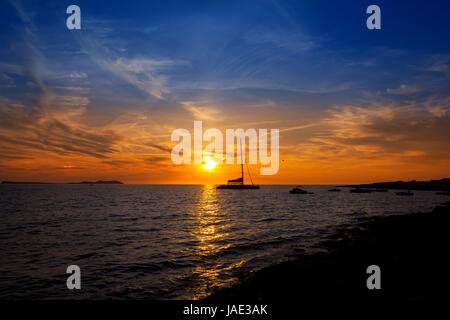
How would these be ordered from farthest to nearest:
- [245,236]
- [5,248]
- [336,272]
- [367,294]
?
[245,236], [5,248], [336,272], [367,294]

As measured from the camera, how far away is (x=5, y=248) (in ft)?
66.3

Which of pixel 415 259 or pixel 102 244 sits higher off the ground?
pixel 415 259

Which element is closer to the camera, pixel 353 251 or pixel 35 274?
pixel 35 274

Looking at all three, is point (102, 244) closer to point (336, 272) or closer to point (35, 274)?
point (35, 274)

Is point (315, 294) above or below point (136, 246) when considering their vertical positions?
above

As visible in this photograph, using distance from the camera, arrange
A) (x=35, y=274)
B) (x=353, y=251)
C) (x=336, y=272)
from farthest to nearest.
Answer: (x=353, y=251) → (x=35, y=274) → (x=336, y=272)

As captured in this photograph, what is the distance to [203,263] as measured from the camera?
16.7m

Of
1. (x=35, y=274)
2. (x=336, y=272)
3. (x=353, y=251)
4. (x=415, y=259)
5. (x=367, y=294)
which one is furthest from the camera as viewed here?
(x=353, y=251)
